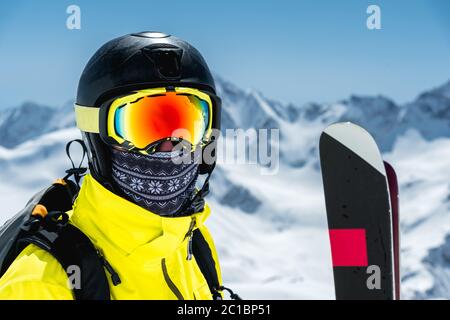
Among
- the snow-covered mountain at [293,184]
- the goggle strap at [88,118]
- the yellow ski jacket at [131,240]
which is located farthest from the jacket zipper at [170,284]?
the snow-covered mountain at [293,184]

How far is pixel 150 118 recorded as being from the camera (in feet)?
10.8

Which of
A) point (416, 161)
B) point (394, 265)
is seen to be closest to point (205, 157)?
point (394, 265)

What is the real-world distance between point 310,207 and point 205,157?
127686 millimetres

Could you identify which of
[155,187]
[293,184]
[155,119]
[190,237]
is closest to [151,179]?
[155,187]

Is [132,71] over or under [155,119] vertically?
over

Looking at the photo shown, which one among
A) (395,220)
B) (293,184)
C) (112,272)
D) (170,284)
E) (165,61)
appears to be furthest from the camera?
(293,184)

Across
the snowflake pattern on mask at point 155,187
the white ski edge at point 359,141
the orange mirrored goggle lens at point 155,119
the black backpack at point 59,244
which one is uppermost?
the orange mirrored goggle lens at point 155,119

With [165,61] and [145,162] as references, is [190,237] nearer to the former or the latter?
[145,162]

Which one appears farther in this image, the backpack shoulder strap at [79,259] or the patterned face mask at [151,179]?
the patterned face mask at [151,179]

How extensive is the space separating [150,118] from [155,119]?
0.02 m

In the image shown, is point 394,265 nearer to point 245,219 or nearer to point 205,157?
point 205,157

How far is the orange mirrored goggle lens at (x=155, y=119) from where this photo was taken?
10.8ft

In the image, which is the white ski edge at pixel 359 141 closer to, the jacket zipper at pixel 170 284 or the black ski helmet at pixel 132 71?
the black ski helmet at pixel 132 71
